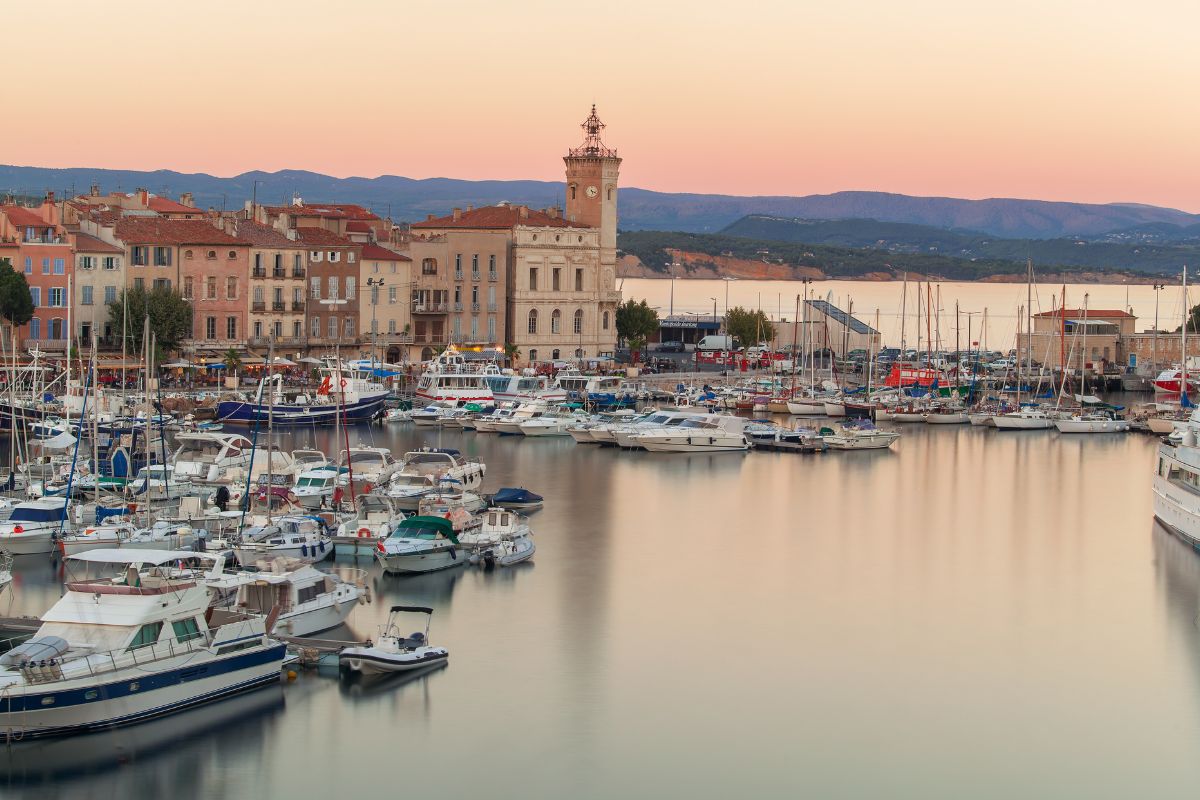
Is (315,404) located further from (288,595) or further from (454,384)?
(288,595)

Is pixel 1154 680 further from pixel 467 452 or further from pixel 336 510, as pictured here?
pixel 467 452

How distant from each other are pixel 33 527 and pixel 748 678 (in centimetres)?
1102

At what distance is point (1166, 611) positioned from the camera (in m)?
24.3

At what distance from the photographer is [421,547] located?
79.2 feet

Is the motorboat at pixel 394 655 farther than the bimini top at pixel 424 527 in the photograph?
No

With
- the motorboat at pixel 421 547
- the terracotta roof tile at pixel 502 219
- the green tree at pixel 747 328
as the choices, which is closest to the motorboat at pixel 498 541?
the motorboat at pixel 421 547

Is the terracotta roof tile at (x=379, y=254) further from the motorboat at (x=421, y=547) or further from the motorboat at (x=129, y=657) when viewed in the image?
the motorboat at (x=129, y=657)

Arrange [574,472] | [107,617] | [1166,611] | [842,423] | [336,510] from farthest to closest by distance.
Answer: [842,423]
[574,472]
[336,510]
[1166,611]
[107,617]

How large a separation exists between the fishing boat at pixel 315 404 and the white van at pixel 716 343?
79.0ft

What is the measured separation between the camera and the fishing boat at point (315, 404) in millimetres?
43250

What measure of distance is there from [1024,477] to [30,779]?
27579 mm

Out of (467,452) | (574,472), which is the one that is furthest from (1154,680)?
(467,452)

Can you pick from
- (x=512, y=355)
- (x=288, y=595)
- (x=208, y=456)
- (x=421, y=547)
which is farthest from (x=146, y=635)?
(x=512, y=355)

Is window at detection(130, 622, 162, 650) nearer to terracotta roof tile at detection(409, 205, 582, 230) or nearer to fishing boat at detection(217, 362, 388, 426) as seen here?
fishing boat at detection(217, 362, 388, 426)
